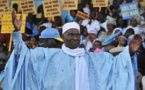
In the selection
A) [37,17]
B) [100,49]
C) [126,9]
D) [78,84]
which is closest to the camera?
[78,84]

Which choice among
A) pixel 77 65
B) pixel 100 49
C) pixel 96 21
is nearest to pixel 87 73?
pixel 77 65

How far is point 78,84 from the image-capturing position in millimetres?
5273

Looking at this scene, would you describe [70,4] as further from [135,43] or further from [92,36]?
[135,43]

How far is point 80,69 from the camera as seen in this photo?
17.5 feet

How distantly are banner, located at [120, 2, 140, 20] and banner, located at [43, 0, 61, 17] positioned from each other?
1.76 metres

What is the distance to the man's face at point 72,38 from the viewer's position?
17.5ft

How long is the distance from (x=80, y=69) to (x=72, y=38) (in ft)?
1.16

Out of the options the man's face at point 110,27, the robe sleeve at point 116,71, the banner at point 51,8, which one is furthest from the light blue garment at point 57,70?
the man's face at point 110,27

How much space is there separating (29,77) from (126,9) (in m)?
6.00

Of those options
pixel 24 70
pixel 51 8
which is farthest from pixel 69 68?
pixel 51 8

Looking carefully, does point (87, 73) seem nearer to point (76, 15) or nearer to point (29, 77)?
point (29, 77)

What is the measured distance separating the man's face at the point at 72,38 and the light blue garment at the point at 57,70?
123 mm

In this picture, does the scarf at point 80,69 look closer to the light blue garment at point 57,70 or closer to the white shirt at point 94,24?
the light blue garment at point 57,70

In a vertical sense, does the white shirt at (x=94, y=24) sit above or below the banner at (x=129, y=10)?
below
